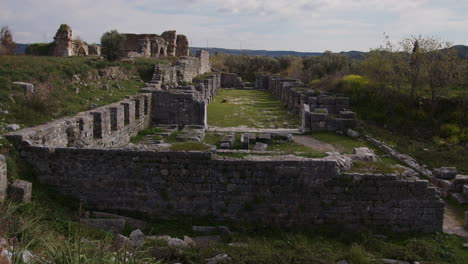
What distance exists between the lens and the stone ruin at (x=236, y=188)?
8.45 metres

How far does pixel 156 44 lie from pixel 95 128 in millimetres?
22999

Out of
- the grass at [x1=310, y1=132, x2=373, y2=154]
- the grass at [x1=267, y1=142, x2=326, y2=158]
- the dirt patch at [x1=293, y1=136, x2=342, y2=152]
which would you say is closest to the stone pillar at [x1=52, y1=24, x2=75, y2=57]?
the dirt patch at [x1=293, y1=136, x2=342, y2=152]

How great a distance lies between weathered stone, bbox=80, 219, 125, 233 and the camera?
305 inches

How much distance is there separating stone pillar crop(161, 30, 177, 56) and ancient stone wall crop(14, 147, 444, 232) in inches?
1255

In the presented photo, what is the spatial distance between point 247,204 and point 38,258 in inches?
191

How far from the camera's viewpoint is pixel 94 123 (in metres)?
11.4

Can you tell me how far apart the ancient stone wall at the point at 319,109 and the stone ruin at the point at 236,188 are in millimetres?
8164

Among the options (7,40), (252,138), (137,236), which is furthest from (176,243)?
(7,40)

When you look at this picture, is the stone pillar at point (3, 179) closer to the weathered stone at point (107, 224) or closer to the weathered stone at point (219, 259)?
the weathered stone at point (107, 224)

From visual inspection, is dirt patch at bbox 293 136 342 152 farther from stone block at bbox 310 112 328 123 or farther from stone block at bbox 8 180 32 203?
stone block at bbox 8 180 32 203

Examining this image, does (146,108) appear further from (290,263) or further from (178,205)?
(290,263)

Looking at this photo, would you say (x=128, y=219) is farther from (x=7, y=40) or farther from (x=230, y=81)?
(x=230, y=81)

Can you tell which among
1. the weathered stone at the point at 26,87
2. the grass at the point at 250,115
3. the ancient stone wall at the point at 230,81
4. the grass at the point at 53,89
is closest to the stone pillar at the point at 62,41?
the grass at the point at 53,89

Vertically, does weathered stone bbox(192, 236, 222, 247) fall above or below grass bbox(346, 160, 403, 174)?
below
